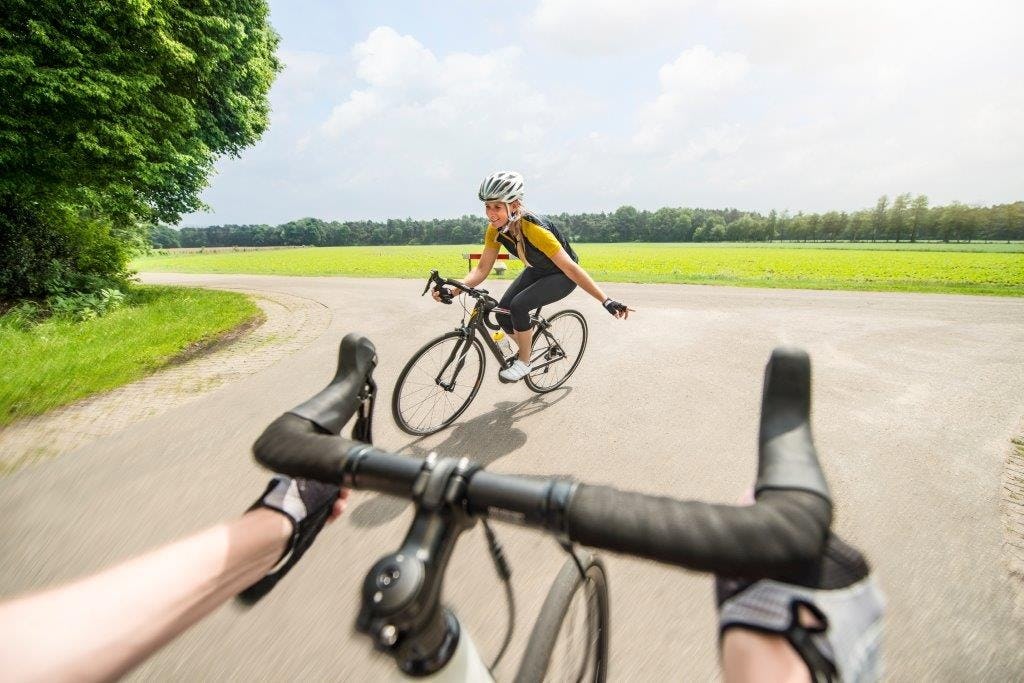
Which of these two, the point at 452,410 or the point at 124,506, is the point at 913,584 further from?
the point at 124,506

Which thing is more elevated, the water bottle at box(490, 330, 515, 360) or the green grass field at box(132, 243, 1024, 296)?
the water bottle at box(490, 330, 515, 360)

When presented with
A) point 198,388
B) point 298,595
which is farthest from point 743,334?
point 198,388

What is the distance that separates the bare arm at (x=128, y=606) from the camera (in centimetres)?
78

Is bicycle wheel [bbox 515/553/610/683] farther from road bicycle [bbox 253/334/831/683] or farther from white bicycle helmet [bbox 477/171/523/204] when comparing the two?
white bicycle helmet [bbox 477/171/523/204]

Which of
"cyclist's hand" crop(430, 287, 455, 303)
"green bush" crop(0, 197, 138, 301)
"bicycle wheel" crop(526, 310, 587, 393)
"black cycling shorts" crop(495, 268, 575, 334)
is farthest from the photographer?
"green bush" crop(0, 197, 138, 301)

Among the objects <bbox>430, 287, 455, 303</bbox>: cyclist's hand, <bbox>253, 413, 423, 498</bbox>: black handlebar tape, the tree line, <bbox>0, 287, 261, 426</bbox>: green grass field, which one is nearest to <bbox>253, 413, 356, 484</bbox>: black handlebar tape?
<bbox>253, 413, 423, 498</bbox>: black handlebar tape

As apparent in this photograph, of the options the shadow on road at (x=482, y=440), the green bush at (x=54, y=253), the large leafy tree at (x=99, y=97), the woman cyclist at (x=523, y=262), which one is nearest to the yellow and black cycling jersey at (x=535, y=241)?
the woman cyclist at (x=523, y=262)

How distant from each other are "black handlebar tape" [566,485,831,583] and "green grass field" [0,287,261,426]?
582cm

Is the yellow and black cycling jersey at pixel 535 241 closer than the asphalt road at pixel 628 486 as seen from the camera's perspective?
No

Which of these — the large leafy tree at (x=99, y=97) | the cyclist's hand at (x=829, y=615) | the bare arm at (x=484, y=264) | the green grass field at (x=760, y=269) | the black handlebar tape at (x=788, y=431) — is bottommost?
the green grass field at (x=760, y=269)

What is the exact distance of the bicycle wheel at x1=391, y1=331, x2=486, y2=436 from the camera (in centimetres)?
404

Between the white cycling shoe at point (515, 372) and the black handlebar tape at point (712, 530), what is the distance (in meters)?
3.73

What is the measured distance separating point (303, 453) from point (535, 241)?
139 inches

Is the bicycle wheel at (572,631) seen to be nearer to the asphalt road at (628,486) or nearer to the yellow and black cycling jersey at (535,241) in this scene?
the asphalt road at (628,486)
